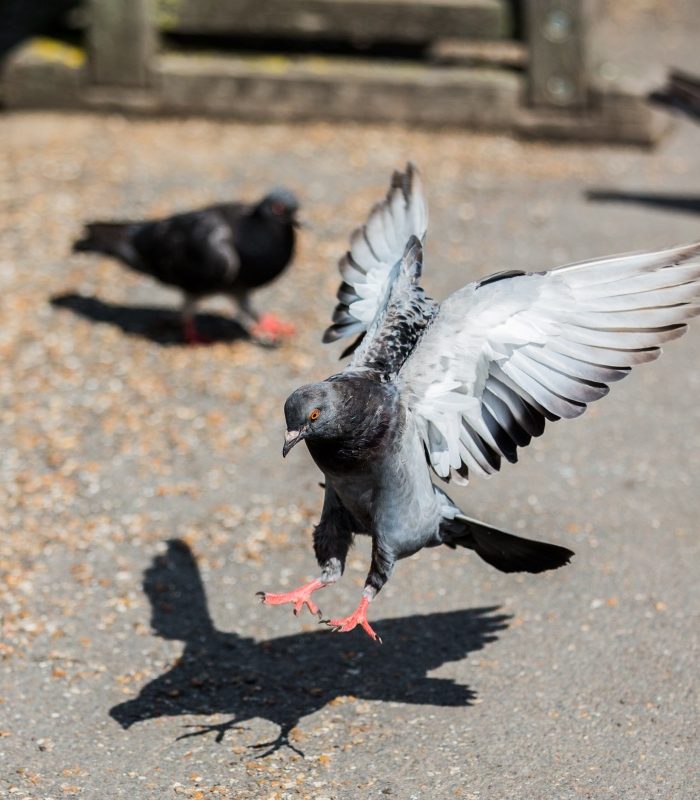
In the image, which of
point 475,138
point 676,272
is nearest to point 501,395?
point 676,272

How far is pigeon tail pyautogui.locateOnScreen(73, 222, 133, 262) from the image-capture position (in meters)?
7.31

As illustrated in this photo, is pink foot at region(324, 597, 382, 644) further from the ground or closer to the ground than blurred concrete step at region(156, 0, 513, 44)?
closer to the ground

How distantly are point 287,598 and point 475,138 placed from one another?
702 cm

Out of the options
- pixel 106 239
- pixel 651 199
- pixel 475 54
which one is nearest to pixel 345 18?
pixel 475 54

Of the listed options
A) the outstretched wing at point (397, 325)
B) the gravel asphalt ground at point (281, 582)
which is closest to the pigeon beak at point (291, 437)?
the outstretched wing at point (397, 325)

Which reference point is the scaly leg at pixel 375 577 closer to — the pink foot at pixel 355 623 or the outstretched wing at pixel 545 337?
the pink foot at pixel 355 623

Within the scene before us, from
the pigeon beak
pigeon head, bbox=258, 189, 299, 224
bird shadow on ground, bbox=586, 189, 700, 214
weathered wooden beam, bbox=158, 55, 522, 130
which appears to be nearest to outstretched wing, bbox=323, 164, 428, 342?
the pigeon beak

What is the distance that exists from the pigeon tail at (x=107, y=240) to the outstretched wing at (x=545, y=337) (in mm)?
3730

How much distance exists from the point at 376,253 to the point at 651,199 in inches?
204

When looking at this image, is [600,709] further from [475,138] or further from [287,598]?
[475,138]

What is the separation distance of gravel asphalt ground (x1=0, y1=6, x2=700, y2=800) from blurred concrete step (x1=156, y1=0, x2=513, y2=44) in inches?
85.6

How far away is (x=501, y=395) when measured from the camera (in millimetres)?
3986

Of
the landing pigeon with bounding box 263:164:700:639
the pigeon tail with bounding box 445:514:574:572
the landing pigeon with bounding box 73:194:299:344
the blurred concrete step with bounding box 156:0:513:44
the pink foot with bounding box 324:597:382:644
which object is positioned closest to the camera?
the landing pigeon with bounding box 263:164:700:639

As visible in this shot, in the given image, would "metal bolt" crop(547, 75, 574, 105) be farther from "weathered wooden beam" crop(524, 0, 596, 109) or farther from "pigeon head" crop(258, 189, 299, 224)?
"pigeon head" crop(258, 189, 299, 224)
